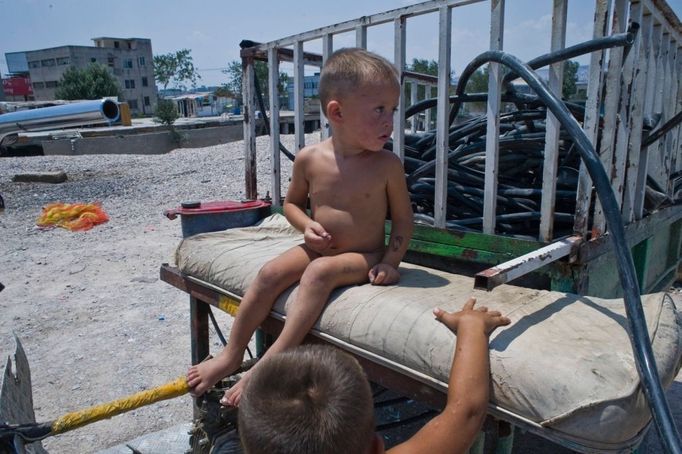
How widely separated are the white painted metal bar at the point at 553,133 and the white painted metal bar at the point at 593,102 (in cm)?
10

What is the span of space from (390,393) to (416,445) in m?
2.26

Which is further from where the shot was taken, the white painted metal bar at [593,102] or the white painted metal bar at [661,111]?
the white painted metal bar at [661,111]

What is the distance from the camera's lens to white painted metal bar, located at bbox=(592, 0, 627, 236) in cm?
196

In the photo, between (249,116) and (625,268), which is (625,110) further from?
(249,116)

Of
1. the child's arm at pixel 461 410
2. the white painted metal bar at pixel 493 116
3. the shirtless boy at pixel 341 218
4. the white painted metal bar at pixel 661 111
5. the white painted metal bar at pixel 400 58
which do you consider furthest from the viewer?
the white painted metal bar at pixel 661 111

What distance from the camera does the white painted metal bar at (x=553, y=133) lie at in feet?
6.63

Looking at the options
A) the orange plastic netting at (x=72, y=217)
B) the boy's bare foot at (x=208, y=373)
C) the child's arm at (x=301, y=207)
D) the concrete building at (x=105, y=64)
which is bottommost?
the orange plastic netting at (x=72, y=217)

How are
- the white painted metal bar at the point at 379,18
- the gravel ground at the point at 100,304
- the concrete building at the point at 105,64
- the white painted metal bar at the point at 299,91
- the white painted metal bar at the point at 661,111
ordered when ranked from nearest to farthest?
Result: the white painted metal bar at the point at 379,18 → the white painted metal bar at the point at 661,111 → the white painted metal bar at the point at 299,91 → the gravel ground at the point at 100,304 → the concrete building at the point at 105,64

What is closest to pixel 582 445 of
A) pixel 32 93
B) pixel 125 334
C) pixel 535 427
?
pixel 535 427

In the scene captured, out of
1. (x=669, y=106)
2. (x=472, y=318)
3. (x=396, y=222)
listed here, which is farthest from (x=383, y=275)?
(x=669, y=106)

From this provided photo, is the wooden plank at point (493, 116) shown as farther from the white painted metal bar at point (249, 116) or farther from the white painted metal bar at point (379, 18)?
the white painted metal bar at point (249, 116)

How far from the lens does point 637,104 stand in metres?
2.29

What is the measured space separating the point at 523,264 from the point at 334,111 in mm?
902

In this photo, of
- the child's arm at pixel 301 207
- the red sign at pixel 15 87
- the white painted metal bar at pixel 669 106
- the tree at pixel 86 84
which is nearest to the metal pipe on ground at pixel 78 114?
the child's arm at pixel 301 207
